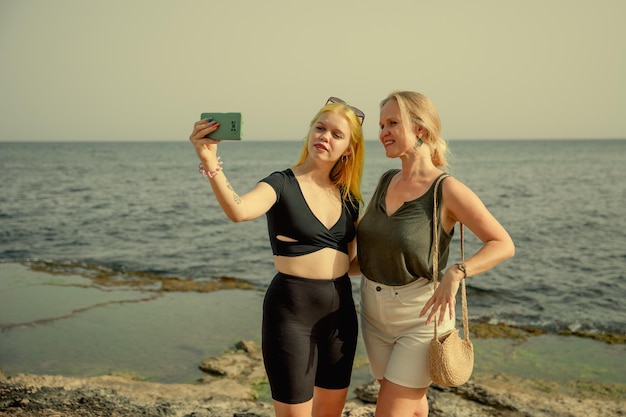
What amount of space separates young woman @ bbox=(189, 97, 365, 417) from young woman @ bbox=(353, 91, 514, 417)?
18cm

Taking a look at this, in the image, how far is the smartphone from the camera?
3.02 metres

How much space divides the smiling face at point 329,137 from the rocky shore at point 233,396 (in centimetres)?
256

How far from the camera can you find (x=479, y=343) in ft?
30.2

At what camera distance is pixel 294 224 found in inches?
140

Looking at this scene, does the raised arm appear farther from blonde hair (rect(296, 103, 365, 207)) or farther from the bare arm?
the bare arm

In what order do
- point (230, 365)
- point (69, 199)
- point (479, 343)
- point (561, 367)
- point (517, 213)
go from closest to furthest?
point (230, 365) → point (561, 367) → point (479, 343) → point (517, 213) → point (69, 199)

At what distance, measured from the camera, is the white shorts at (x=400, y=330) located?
11.0 feet

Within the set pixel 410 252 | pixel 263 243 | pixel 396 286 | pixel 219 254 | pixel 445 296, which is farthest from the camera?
pixel 263 243

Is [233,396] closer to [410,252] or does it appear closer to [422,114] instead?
[410,252]

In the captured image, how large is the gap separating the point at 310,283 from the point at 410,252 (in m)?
0.67

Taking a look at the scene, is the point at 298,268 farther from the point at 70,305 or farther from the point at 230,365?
the point at 70,305

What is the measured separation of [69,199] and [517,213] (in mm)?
25612

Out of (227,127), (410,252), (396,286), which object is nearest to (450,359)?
(396,286)

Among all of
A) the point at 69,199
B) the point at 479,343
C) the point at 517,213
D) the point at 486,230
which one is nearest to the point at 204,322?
the point at 479,343
